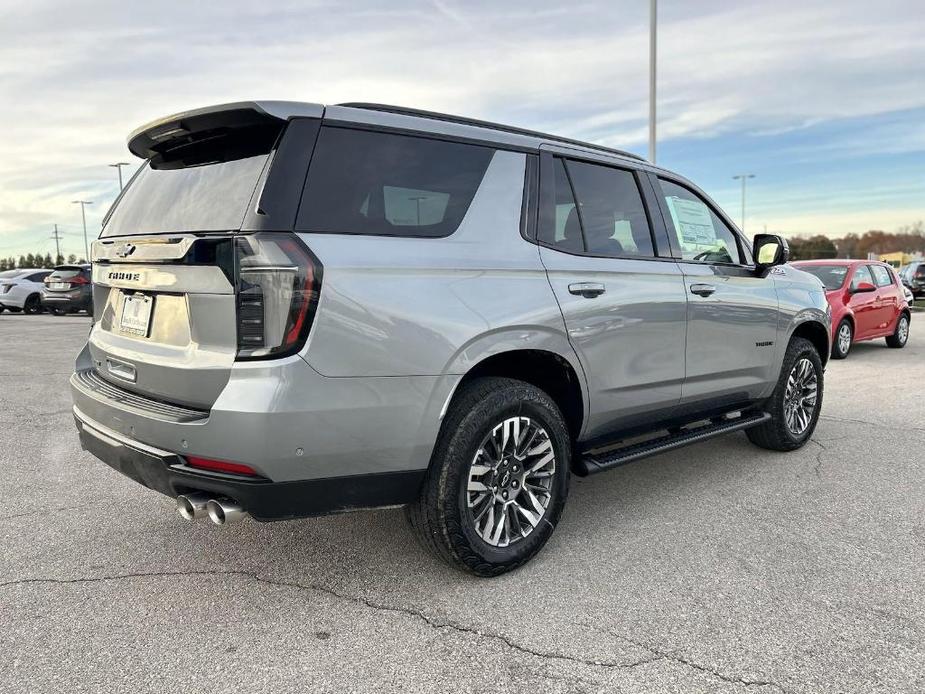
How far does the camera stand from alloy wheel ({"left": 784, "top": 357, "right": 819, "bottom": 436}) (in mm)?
5250

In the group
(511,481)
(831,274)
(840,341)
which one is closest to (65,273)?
(831,274)

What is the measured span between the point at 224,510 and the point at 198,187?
50.0 inches

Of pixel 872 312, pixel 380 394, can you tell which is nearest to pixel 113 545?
pixel 380 394

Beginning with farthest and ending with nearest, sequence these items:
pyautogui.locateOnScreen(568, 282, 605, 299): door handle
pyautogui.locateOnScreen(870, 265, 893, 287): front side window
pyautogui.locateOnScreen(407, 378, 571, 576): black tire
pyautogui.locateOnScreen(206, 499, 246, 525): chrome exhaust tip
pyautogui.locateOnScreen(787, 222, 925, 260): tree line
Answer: pyautogui.locateOnScreen(787, 222, 925, 260): tree line < pyautogui.locateOnScreen(870, 265, 893, 287): front side window < pyautogui.locateOnScreen(568, 282, 605, 299): door handle < pyautogui.locateOnScreen(407, 378, 571, 576): black tire < pyautogui.locateOnScreen(206, 499, 246, 525): chrome exhaust tip

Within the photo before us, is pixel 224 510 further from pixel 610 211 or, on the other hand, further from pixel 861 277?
pixel 861 277

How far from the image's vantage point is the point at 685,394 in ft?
14.0

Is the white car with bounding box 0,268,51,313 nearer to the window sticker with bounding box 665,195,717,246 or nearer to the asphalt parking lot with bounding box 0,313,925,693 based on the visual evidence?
the asphalt parking lot with bounding box 0,313,925,693

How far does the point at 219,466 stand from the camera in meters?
2.66

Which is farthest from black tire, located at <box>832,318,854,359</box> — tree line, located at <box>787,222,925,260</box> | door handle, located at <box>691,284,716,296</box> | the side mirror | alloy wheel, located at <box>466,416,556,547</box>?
tree line, located at <box>787,222,925,260</box>

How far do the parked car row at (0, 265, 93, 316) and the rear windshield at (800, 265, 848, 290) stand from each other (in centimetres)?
1668

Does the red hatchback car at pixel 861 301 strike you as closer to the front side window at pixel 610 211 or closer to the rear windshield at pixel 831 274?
the rear windshield at pixel 831 274

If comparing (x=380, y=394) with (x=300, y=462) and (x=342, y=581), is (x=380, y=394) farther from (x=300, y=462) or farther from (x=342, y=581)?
(x=342, y=581)

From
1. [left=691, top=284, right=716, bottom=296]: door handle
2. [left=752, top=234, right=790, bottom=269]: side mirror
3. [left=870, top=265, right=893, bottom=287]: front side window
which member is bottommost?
[left=870, top=265, right=893, bottom=287]: front side window

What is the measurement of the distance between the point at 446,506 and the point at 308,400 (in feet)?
2.48
